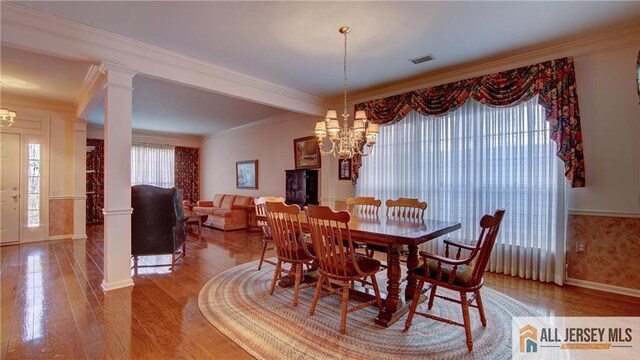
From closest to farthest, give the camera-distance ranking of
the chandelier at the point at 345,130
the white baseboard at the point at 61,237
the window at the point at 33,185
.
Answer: the chandelier at the point at 345,130
the window at the point at 33,185
the white baseboard at the point at 61,237

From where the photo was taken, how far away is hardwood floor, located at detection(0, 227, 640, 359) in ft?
6.72

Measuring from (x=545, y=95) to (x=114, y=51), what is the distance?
475 centimetres

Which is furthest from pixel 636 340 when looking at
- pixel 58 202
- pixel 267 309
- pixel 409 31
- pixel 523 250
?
pixel 58 202

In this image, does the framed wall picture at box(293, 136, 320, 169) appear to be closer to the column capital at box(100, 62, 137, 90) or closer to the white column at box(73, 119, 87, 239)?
the column capital at box(100, 62, 137, 90)

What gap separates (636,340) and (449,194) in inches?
88.0

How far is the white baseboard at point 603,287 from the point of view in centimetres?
→ 295

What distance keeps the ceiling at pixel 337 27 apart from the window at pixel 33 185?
80.9 inches

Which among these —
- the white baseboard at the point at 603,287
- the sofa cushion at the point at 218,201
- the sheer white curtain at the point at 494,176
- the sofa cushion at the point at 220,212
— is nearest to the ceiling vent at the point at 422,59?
the sheer white curtain at the point at 494,176

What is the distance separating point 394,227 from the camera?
271 centimetres

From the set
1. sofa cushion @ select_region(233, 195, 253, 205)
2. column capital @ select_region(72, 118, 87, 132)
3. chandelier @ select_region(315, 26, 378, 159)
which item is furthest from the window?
chandelier @ select_region(315, 26, 378, 159)

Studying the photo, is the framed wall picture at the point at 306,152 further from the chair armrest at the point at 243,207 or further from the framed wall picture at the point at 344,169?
the chair armrest at the point at 243,207

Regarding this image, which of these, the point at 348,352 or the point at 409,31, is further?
the point at 409,31

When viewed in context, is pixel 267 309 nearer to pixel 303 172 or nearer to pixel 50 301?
pixel 50 301

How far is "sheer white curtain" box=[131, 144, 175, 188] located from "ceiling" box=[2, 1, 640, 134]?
437 cm
